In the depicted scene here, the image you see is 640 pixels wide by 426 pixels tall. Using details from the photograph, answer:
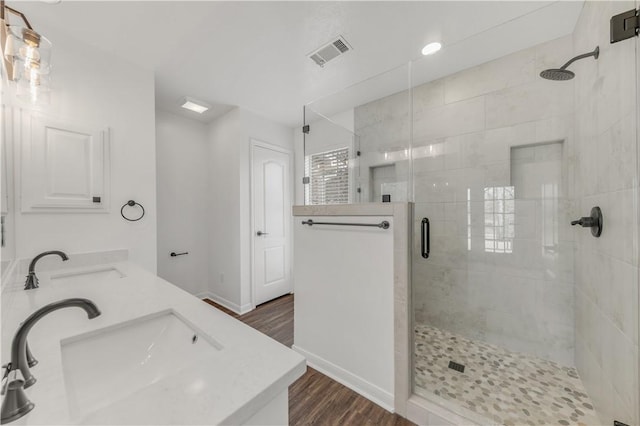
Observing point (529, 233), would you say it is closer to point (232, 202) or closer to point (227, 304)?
point (232, 202)

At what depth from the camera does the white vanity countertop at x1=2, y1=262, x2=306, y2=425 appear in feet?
1.51

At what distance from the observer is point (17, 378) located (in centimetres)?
51

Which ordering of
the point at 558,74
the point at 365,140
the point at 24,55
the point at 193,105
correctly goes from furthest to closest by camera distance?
the point at 193,105 < the point at 365,140 < the point at 558,74 < the point at 24,55

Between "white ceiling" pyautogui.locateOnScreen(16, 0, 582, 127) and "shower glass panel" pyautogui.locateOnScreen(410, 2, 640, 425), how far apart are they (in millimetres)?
104

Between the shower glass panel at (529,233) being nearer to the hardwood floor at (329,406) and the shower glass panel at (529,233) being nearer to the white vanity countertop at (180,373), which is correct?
the hardwood floor at (329,406)

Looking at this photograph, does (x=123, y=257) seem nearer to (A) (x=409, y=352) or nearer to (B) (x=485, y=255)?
(A) (x=409, y=352)

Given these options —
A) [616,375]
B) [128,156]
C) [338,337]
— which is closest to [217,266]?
[128,156]

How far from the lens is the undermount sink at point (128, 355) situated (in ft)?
2.37

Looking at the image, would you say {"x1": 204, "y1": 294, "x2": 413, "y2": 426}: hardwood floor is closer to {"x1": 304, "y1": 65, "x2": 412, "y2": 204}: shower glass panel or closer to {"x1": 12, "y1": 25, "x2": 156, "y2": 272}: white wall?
{"x1": 304, "y1": 65, "x2": 412, "y2": 204}: shower glass panel

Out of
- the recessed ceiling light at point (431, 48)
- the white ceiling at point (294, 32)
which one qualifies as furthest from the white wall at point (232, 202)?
the recessed ceiling light at point (431, 48)

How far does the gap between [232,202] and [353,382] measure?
2.36 metres

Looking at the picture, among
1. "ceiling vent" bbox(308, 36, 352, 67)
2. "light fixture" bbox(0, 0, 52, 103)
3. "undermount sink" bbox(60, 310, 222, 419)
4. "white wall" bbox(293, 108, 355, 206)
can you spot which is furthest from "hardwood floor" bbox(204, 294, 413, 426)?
"ceiling vent" bbox(308, 36, 352, 67)

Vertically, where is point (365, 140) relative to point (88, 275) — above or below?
above

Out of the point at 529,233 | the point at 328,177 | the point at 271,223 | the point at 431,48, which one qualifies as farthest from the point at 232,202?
the point at 529,233
